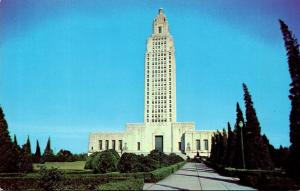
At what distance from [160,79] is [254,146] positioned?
64.1 m

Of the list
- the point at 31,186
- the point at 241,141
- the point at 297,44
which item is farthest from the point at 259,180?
the point at 31,186

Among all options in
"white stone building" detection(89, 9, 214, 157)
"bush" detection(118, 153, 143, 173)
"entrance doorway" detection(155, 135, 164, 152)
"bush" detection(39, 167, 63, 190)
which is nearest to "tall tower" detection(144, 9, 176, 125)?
"white stone building" detection(89, 9, 214, 157)

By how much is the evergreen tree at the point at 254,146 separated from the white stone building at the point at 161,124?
57.8m

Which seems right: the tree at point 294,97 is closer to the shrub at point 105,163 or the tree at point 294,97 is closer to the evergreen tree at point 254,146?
the evergreen tree at point 254,146

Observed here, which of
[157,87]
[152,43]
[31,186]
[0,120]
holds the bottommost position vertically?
[31,186]

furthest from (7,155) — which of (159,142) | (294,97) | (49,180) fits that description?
(159,142)

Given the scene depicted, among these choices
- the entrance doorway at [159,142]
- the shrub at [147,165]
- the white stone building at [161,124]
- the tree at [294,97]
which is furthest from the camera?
the entrance doorway at [159,142]

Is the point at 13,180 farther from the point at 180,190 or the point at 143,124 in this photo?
the point at 143,124

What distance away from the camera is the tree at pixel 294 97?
48.1ft

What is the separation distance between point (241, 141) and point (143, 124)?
60630 mm

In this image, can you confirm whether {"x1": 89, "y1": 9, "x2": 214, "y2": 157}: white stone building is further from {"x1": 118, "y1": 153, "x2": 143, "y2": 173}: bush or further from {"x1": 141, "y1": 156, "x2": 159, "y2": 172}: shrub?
{"x1": 118, "y1": 153, "x2": 143, "y2": 173}: bush

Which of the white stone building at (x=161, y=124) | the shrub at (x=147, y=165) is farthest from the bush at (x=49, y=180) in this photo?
the white stone building at (x=161, y=124)

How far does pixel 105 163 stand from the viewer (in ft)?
77.8

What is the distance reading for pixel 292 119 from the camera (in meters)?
15.5
